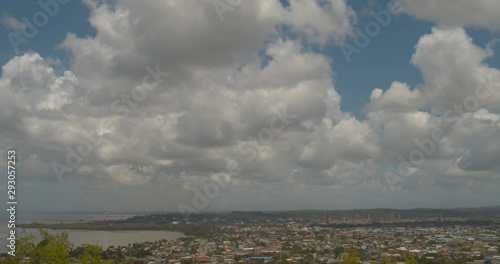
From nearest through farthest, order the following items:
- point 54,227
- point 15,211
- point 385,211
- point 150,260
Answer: point 15,211, point 150,260, point 54,227, point 385,211

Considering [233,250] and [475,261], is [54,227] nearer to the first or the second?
[233,250]

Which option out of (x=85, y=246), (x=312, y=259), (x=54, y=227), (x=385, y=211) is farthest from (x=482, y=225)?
(x=85, y=246)

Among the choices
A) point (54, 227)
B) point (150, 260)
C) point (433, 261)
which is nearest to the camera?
point (433, 261)

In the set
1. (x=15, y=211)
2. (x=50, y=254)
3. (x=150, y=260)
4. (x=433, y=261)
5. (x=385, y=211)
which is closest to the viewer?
(x=50, y=254)

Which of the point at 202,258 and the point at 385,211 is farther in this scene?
the point at 385,211

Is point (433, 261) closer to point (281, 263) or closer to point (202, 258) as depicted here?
point (281, 263)

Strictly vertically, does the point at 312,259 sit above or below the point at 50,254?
below

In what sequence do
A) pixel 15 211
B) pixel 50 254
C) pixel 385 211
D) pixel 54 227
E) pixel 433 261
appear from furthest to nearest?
pixel 385 211 < pixel 54 227 < pixel 433 261 < pixel 15 211 < pixel 50 254

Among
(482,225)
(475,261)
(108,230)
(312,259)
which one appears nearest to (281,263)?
(312,259)


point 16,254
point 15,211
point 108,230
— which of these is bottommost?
point 108,230
